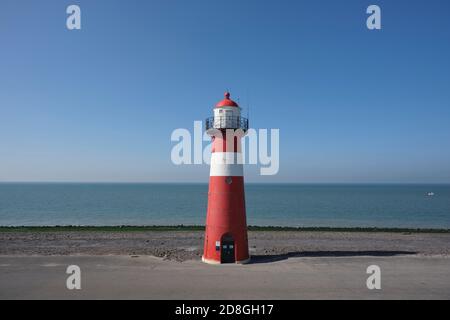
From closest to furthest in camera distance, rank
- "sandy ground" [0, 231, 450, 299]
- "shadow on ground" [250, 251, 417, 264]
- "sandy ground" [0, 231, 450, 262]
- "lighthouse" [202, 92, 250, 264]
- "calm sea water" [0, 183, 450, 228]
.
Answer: "sandy ground" [0, 231, 450, 299], "lighthouse" [202, 92, 250, 264], "shadow on ground" [250, 251, 417, 264], "sandy ground" [0, 231, 450, 262], "calm sea water" [0, 183, 450, 228]

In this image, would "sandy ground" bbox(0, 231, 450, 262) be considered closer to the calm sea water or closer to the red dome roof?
the red dome roof

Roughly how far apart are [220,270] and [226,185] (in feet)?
12.8

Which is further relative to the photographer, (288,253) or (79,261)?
(288,253)

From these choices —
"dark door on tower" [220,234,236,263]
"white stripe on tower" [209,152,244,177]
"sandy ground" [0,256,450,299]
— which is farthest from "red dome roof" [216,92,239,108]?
"sandy ground" [0,256,450,299]

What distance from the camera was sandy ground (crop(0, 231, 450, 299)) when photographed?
12.2 m

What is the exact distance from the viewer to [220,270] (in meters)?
15.0

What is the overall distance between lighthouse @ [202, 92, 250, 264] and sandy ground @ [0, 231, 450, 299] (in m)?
1.09

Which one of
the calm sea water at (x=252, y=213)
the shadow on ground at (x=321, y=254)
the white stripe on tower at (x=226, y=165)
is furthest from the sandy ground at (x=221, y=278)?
the calm sea water at (x=252, y=213)

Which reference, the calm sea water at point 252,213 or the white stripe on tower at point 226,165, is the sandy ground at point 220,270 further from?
the calm sea water at point 252,213
